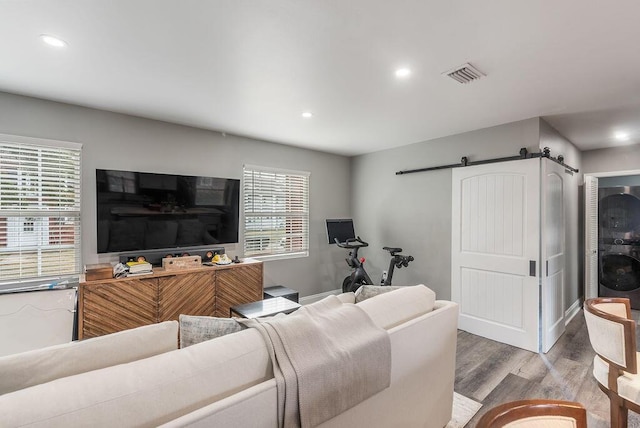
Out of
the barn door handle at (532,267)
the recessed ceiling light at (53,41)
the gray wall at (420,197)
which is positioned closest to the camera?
the recessed ceiling light at (53,41)

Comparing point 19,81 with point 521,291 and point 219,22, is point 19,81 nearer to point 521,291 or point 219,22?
point 219,22

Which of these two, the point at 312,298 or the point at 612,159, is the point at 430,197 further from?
the point at 612,159

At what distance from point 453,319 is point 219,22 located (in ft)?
7.70

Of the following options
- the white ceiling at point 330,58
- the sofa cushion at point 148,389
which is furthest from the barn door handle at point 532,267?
the sofa cushion at point 148,389

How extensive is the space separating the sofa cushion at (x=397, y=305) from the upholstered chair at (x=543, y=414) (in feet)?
2.61

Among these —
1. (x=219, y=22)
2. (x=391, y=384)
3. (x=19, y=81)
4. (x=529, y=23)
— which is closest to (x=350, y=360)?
(x=391, y=384)

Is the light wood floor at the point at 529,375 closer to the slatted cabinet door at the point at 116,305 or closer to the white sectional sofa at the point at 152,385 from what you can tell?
the white sectional sofa at the point at 152,385

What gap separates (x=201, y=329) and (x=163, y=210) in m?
2.46

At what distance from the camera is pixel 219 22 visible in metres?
1.70

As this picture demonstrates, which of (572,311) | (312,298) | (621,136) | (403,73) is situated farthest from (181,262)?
(621,136)

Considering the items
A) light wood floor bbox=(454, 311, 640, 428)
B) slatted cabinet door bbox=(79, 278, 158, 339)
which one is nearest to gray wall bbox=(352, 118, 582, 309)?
light wood floor bbox=(454, 311, 640, 428)

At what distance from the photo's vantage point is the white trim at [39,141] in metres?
2.66

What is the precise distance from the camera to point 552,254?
11.0 ft

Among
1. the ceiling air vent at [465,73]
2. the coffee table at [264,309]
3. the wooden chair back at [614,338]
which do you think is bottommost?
the coffee table at [264,309]
